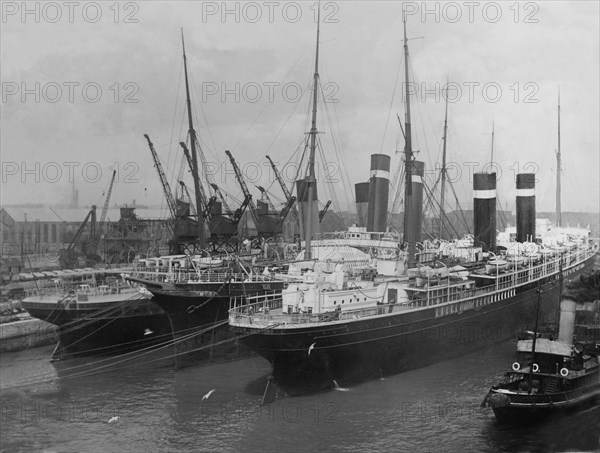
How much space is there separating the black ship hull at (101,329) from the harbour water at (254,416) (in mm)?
3027

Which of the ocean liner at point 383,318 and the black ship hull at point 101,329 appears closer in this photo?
the ocean liner at point 383,318

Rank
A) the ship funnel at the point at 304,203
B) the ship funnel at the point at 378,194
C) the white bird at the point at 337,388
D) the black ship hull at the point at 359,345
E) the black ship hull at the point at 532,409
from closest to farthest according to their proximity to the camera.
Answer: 1. the black ship hull at the point at 532,409
2. the black ship hull at the point at 359,345
3. the white bird at the point at 337,388
4. the ship funnel at the point at 304,203
5. the ship funnel at the point at 378,194

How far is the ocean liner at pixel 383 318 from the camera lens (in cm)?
2005

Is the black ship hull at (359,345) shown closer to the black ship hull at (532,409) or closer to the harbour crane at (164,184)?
the black ship hull at (532,409)

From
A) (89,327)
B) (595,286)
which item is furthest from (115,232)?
(595,286)

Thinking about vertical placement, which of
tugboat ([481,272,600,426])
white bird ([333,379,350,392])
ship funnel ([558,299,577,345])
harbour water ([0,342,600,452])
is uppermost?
ship funnel ([558,299,577,345])

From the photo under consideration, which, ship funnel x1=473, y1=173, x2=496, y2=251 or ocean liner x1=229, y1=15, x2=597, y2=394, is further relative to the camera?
ship funnel x1=473, y1=173, x2=496, y2=251

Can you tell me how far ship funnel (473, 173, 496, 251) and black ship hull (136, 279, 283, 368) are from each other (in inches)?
627

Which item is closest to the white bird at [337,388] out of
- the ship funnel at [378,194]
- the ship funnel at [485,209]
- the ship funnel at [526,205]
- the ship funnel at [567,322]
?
the ship funnel at [567,322]

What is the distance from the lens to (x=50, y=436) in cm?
1800

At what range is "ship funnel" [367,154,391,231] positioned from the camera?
3519 centimetres

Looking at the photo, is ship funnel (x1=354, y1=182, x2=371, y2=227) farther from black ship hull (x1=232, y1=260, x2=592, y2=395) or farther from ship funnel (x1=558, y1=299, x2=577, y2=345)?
ship funnel (x1=558, y1=299, x2=577, y2=345)

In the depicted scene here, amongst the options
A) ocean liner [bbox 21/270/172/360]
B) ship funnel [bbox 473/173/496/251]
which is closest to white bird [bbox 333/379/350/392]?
ocean liner [bbox 21/270/172/360]

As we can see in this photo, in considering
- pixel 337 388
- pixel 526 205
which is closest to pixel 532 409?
pixel 337 388
